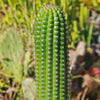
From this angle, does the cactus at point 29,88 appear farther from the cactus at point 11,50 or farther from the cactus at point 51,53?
the cactus at point 51,53

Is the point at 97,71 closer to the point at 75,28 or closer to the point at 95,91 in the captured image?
the point at 95,91

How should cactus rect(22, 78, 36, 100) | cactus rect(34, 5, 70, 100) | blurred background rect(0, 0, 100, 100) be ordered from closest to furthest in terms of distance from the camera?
cactus rect(34, 5, 70, 100)
cactus rect(22, 78, 36, 100)
blurred background rect(0, 0, 100, 100)

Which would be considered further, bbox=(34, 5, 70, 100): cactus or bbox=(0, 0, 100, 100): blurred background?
bbox=(0, 0, 100, 100): blurred background

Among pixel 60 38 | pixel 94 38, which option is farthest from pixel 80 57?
pixel 60 38

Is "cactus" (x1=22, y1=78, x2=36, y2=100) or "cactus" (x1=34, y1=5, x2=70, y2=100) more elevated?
"cactus" (x1=34, y1=5, x2=70, y2=100)

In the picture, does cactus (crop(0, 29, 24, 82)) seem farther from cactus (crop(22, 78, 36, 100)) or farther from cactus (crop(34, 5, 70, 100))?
cactus (crop(34, 5, 70, 100))

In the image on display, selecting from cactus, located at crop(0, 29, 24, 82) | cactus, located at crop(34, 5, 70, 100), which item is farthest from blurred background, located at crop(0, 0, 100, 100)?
cactus, located at crop(34, 5, 70, 100)

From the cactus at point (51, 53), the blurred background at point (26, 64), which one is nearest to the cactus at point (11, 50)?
the blurred background at point (26, 64)
